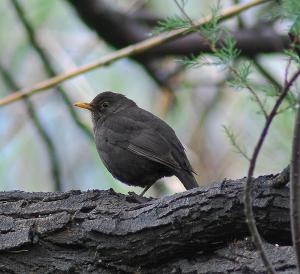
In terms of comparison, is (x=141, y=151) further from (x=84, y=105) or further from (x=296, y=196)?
(x=296, y=196)

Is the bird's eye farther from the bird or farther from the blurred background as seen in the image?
the bird

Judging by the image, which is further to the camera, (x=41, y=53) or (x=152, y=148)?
(x=41, y=53)

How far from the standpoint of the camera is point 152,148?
645cm

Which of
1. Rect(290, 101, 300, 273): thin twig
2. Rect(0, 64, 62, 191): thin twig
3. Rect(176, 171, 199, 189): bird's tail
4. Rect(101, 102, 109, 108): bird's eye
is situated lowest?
Rect(290, 101, 300, 273): thin twig

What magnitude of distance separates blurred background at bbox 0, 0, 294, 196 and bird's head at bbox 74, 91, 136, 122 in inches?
7.0

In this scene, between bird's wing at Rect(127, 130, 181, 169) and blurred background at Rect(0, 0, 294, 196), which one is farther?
blurred background at Rect(0, 0, 294, 196)

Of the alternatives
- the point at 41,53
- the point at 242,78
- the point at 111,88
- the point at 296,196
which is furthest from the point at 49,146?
the point at 296,196

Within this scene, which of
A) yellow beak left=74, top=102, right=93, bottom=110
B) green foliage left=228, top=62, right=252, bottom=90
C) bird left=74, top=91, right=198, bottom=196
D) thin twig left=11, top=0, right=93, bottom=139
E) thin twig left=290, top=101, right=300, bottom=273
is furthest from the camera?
thin twig left=11, top=0, right=93, bottom=139

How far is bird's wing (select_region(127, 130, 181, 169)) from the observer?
629 centimetres

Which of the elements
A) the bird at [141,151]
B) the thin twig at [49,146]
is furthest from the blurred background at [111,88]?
the bird at [141,151]

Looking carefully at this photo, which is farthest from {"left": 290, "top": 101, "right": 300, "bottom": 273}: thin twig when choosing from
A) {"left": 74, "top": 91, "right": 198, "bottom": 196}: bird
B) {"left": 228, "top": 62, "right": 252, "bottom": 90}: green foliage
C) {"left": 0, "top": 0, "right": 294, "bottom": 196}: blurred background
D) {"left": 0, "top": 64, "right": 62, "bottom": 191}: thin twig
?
{"left": 0, "top": 64, "right": 62, "bottom": 191}: thin twig

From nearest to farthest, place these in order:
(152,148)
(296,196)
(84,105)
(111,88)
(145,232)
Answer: (296,196)
(145,232)
(152,148)
(84,105)
(111,88)

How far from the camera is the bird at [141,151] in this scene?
6.36 m

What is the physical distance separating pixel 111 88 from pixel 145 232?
5744mm
